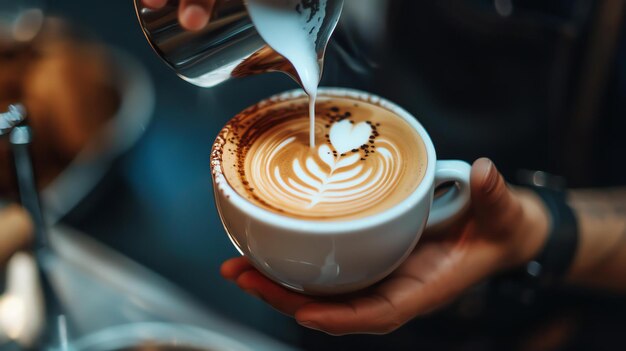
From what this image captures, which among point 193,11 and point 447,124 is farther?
point 447,124

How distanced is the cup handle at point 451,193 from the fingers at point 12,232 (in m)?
0.61

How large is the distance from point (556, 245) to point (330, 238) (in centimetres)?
47

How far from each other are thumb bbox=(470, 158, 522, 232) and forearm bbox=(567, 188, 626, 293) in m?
0.20

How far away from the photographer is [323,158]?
686mm

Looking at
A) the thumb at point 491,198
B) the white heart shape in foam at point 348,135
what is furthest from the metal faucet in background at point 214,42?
the thumb at point 491,198

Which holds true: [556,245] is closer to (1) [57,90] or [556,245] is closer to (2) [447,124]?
(2) [447,124]

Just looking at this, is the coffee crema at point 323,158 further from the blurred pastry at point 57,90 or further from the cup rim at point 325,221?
the blurred pastry at point 57,90

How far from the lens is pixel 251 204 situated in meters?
0.59

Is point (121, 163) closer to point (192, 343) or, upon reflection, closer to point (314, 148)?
point (192, 343)

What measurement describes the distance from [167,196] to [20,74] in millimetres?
370

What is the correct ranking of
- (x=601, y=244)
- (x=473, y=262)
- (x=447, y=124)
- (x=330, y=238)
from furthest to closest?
(x=447, y=124) → (x=601, y=244) → (x=473, y=262) → (x=330, y=238)

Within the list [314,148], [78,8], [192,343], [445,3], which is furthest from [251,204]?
[78,8]

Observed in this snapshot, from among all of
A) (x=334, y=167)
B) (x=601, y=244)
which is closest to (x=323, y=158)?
(x=334, y=167)

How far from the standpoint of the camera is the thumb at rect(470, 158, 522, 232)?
669 mm
